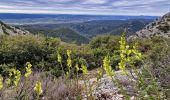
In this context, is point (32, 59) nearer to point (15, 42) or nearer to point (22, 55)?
point (22, 55)

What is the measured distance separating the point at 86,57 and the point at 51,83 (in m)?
5.77

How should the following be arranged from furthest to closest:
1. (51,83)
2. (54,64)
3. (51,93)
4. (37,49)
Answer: (37,49)
(54,64)
(51,83)
(51,93)

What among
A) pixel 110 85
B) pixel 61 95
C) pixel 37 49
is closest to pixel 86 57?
pixel 37 49

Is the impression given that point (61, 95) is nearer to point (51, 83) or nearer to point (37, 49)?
point (51, 83)

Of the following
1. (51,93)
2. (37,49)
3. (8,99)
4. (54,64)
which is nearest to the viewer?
(8,99)

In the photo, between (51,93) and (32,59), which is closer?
(51,93)

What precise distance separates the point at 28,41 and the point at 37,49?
35.1 inches

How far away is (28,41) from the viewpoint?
14.1 meters

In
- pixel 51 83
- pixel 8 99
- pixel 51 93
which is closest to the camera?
pixel 8 99

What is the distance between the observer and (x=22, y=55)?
1278 cm

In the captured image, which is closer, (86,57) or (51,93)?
(51,93)

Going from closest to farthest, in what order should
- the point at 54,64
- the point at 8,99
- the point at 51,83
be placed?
the point at 8,99, the point at 51,83, the point at 54,64

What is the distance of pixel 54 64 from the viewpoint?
12422 millimetres

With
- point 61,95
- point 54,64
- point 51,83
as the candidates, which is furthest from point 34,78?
point 54,64
